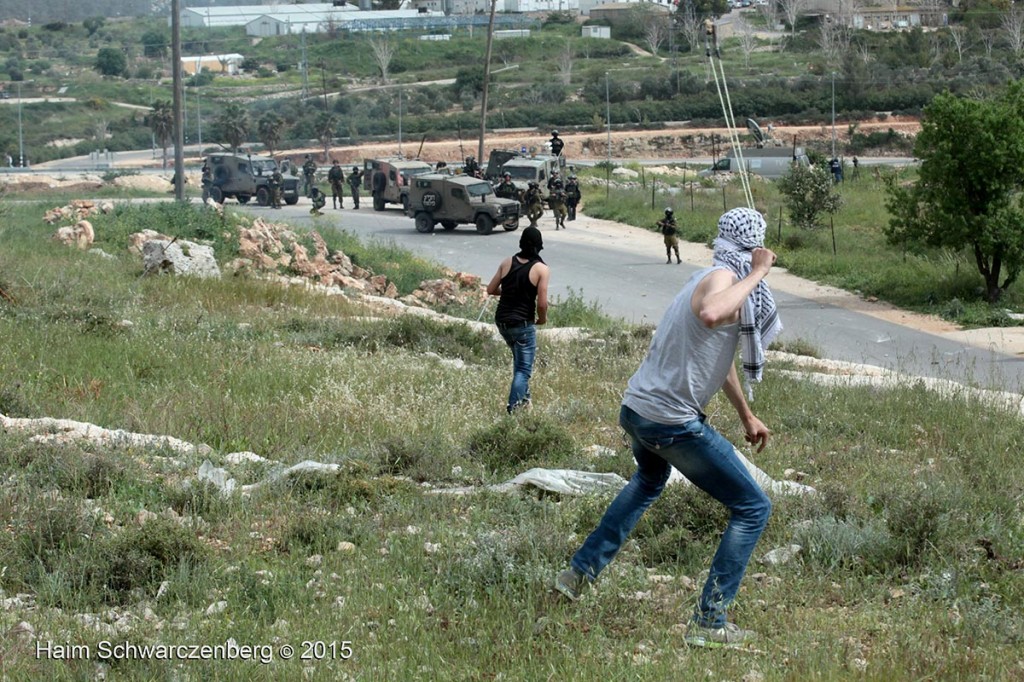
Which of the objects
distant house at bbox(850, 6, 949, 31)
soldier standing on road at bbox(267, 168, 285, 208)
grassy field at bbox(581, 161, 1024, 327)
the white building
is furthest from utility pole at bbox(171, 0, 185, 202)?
the white building

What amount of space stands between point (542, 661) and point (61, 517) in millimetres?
2645

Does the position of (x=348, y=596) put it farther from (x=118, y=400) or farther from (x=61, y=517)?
(x=118, y=400)

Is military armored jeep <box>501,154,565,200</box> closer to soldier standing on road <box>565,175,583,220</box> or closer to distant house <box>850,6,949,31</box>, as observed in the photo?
soldier standing on road <box>565,175,583,220</box>

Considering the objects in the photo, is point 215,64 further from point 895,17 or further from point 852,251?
point 852,251

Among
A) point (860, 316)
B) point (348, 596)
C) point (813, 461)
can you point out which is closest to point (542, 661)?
point (348, 596)

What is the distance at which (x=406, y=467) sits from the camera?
788 cm

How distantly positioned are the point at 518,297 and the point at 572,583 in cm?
492

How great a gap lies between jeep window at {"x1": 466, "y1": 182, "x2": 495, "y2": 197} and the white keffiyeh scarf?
2829 cm

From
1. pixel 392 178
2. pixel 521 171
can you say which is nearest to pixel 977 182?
pixel 521 171

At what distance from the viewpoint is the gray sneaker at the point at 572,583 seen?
5213mm

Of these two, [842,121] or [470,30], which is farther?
[470,30]

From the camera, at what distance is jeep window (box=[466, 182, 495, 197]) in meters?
33.1

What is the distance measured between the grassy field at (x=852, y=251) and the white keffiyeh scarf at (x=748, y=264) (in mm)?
15640

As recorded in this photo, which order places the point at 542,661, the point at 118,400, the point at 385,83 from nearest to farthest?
the point at 542,661, the point at 118,400, the point at 385,83
